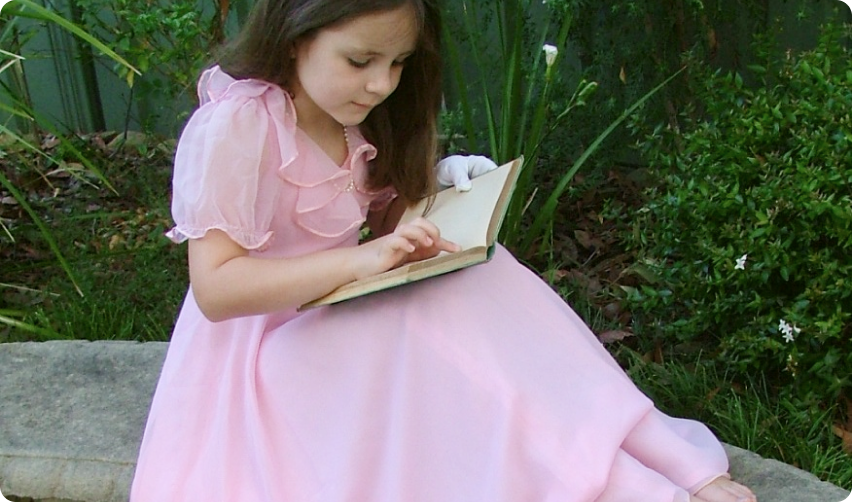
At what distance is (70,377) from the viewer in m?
1.77

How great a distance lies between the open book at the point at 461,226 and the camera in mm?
1019

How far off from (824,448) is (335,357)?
3.19 feet

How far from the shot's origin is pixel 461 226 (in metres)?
1.20

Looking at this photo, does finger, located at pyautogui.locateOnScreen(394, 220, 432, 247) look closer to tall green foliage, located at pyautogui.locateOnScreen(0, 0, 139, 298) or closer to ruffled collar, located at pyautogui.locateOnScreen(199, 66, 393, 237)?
ruffled collar, located at pyautogui.locateOnScreen(199, 66, 393, 237)

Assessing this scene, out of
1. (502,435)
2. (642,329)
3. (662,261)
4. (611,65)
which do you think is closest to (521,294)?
(502,435)

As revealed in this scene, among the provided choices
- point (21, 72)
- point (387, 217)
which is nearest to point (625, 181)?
point (387, 217)

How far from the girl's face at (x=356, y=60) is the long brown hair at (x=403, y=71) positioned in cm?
1

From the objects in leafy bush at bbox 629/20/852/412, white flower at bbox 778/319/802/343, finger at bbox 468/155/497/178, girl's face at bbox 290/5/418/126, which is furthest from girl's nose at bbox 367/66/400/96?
white flower at bbox 778/319/802/343

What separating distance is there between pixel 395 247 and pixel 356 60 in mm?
274

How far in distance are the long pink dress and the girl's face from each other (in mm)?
75

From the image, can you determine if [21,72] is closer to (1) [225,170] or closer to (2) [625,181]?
(2) [625,181]

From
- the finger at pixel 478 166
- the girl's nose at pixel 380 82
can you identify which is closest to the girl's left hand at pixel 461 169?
the finger at pixel 478 166

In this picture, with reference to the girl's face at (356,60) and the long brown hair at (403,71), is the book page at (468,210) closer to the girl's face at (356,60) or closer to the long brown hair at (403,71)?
the long brown hair at (403,71)

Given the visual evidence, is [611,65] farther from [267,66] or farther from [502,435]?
[502,435]
